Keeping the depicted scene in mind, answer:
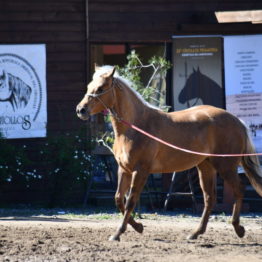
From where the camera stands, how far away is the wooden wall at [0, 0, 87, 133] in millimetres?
12961

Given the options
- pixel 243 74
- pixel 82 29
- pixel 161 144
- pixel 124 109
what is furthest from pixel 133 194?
pixel 243 74

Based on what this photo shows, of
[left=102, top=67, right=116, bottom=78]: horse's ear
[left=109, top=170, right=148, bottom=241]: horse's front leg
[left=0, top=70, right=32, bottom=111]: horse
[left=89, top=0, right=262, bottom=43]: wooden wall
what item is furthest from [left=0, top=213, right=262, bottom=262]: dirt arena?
[left=89, top=0, right=262, bottom=43]: wooden wall

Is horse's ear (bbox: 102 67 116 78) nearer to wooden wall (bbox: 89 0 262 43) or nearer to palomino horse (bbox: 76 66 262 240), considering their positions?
palomino horse (bbox: 76 66 262 240)

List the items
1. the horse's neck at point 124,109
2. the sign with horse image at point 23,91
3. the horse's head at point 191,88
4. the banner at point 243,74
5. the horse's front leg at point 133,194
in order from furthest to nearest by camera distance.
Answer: the horse's head at point 191,88
the banner at point 243,74
the sign with horse image at point 23,91
the horse's neck at point 124,109
the horse's front leg at point 133,194

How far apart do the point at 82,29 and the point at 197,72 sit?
85.5 inches

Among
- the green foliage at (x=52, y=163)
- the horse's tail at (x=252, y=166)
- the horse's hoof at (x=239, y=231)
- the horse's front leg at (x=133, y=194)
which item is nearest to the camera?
the horse's front leg at (x=133, y=194)

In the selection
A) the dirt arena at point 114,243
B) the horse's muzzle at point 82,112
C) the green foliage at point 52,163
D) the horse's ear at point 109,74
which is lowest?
the dirt arena at point 114,243

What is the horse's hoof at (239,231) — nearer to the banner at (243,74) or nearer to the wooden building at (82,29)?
the banner at (243,74)

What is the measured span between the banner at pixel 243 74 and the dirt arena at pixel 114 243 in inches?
111

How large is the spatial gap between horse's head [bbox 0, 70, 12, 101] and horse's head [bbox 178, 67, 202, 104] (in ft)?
9.83

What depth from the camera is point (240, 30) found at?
13398 millimetres

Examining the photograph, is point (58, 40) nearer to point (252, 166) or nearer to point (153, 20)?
point (153, 20)

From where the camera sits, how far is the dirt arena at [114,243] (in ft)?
26.3

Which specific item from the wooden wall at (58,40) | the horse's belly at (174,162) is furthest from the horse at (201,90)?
the horse's belly at (174,162)
